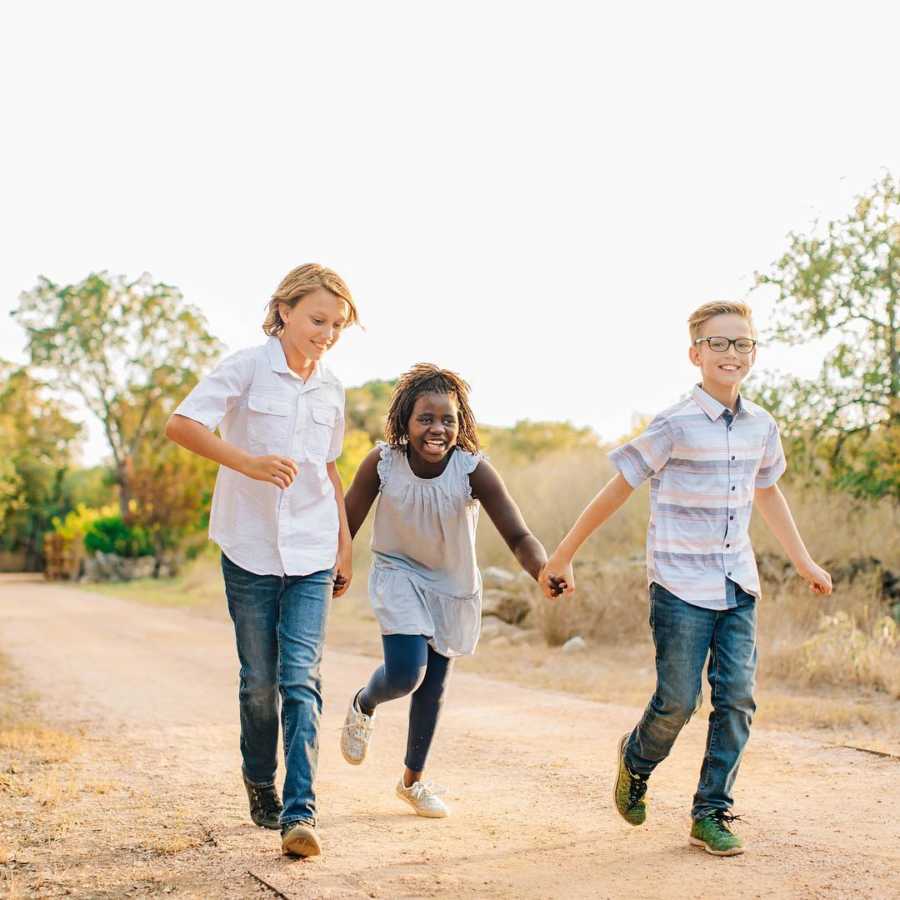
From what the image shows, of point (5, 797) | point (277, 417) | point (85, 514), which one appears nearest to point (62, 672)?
point (5, 797)

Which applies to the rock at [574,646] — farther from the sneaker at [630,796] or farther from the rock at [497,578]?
the sneaker at [630,796]

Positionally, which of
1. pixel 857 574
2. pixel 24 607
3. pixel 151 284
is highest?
pixel 151 284

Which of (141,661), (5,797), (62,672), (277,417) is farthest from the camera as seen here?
(141,661)

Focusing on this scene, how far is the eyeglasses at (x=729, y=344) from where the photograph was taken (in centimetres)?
468

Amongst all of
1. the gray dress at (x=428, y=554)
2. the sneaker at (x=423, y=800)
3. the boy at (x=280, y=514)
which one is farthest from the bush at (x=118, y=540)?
the boy at (x=280, y=514)

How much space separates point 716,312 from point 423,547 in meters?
1.51

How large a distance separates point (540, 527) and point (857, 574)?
22.0ft

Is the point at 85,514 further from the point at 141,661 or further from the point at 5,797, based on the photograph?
the point at 5,797

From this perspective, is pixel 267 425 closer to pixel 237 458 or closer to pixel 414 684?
pixel 237 458

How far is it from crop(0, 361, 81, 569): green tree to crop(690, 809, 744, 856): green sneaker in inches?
1532

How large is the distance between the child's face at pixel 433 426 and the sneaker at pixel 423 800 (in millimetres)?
1405

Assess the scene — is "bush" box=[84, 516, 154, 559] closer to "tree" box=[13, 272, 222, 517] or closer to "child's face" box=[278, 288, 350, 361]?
"tree" box=[13, 272, 222, 517]

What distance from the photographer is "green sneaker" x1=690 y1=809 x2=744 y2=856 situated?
14.4 feet

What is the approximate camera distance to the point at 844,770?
20.3 feet
